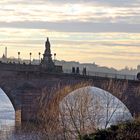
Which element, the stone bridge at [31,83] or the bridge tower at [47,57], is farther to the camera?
the bridge tower at [47,57]

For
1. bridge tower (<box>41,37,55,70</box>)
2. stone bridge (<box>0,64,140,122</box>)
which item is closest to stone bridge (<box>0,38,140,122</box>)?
stone bridge (<box>0,64,140,122</box>)

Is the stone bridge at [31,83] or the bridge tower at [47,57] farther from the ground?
the bridge tower at [47,57]

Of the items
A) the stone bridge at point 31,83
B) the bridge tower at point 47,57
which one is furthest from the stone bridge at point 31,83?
the bridge tower at point 47,57

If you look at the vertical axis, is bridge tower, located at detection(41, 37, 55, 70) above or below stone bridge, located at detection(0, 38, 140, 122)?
above

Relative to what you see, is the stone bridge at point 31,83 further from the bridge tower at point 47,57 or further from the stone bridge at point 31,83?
the bridge tower at point 47,57

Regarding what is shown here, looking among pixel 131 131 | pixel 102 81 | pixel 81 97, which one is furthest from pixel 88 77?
pixel 131 131

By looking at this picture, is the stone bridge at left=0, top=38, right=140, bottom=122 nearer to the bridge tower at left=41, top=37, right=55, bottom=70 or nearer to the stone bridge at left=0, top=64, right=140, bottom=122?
the stone bridge at left=0, top=64, right=140, bottom=122

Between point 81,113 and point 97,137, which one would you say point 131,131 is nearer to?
point 97,137

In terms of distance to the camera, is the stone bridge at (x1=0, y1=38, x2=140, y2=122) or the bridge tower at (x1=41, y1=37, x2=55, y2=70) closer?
the stone bridge at (x1=0, y1=38, x2=140, y2=122)

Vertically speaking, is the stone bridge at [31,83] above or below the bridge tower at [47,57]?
below

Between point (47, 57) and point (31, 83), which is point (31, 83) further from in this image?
point (47, 57)

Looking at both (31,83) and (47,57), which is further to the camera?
(47,57)

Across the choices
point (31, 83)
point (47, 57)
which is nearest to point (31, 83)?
point (31, 83)

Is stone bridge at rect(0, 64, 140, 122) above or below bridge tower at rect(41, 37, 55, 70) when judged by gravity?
below
